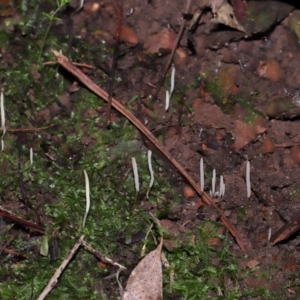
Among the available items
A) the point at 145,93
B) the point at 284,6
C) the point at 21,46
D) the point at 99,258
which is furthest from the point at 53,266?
the point at 284,6

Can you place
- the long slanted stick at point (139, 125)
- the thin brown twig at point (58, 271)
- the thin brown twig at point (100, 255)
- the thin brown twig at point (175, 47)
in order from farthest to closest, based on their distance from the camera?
the thin brown twig at point (175, 47) < the long slanted stick at point (139, 125) < the thin brown twig at point (100, 255) < the thin brown twig at point (58, 271)

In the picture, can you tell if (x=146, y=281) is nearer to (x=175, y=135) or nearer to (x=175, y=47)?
(x=175, y=135)

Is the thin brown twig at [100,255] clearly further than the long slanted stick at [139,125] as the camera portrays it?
No

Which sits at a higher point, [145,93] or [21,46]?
[21,46]

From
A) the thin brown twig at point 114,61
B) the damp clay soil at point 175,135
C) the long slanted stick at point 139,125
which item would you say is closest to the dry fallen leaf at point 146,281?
the damp clay soil at point 175,135

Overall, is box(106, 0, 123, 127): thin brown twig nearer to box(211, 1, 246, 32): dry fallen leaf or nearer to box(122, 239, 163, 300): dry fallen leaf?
box(211, 1, 246, 32): dry fallen leaf

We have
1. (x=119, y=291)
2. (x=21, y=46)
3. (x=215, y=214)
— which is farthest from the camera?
(x=21, y=46)

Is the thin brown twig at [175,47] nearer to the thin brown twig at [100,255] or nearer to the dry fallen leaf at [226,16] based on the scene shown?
the dry fallen leaf at [226,16]

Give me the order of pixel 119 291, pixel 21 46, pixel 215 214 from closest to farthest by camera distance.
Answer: pixel 119 291
pixel 215 214
pixel 21 46

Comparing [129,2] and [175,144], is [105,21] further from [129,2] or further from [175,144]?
[175,144]
